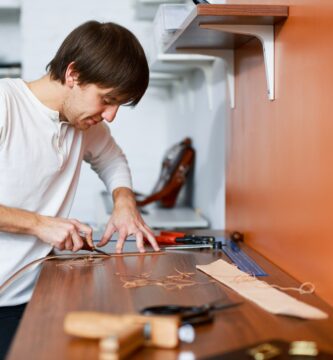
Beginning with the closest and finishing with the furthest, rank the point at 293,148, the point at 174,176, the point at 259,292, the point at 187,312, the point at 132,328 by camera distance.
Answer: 1. the point at 132,328
2. the point at 187,312
3. the point at 259,292
4. the point at 293,148
5. the point at 174,176

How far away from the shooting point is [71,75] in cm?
146

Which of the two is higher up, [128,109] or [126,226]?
[128,109]

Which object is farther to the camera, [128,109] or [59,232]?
[128,109]

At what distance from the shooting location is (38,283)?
128 centimetres

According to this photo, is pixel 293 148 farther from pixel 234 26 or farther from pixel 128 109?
pixel 128 109

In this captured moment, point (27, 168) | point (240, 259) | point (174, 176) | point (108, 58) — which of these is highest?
point (108, 58)

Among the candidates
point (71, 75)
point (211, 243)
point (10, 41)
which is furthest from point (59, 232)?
point (10, 41)

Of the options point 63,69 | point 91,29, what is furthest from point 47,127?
point 91,29

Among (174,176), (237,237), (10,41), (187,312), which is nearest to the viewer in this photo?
(187,312)

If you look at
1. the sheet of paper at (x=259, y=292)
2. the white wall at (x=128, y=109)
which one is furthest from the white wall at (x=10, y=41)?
the sheet of paper at (x=259, y=292)

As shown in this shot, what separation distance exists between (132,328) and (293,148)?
0.68 m

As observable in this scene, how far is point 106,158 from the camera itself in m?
1.87

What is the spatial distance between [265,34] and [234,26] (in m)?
0.07

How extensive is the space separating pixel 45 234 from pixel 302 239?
524 mm
